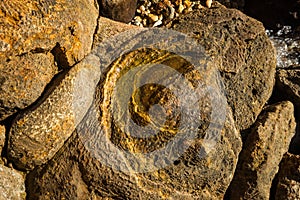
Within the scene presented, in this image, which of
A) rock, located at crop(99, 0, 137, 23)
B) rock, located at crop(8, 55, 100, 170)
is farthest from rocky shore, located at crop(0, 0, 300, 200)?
rock, located at crop(99, 0, 137, 23)

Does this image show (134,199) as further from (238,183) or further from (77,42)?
(77,42)

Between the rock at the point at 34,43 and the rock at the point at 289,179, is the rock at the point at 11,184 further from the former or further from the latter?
the rock at the point at 289,179

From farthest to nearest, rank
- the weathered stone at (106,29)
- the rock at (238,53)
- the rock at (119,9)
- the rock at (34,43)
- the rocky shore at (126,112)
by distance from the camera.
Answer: the rock at (119,9), the weathered stone at (106,29), the rock at (238,53), the rocky shore at (126,112), the rock at (34,43)

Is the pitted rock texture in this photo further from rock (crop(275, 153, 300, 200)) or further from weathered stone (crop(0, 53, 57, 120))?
rock (crop(275, 153, 300, 200))

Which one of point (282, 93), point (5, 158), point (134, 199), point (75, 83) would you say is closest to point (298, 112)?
point (282, 93)

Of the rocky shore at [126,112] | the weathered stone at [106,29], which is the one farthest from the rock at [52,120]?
the weathered stone at [106,29]

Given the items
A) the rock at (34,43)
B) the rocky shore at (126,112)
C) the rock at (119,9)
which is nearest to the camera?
the rock at (34,43)
